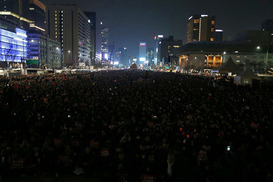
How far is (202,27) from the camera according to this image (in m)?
174

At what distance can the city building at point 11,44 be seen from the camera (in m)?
82.2

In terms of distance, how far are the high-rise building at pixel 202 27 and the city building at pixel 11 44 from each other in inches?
4971

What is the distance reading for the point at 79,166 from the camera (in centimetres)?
730

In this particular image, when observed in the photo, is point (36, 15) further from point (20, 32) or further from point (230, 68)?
point (230, 68)

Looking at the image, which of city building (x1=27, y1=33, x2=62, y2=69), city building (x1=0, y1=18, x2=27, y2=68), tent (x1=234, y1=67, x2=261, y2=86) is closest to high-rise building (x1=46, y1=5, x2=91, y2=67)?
city building (x1=27, y1=33, x2=62, y2=69)

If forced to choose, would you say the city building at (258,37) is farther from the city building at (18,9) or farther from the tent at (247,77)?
the city building at (18,9)

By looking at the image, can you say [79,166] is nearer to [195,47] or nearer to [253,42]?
[195,47]

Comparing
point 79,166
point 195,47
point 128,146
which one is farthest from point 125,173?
point 195,47

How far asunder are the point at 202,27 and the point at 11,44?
137147mm

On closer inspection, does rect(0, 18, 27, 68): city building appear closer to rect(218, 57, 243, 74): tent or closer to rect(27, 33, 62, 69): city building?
rect(27, 33, 62, 69): city building

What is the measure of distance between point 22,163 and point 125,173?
3.27 meters

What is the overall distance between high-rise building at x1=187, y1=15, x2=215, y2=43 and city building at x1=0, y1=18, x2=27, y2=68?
4971 inches

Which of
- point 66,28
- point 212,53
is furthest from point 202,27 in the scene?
point 66,28

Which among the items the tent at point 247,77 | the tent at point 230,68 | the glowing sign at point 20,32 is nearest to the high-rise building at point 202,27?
the glowing sign at point 20,32
